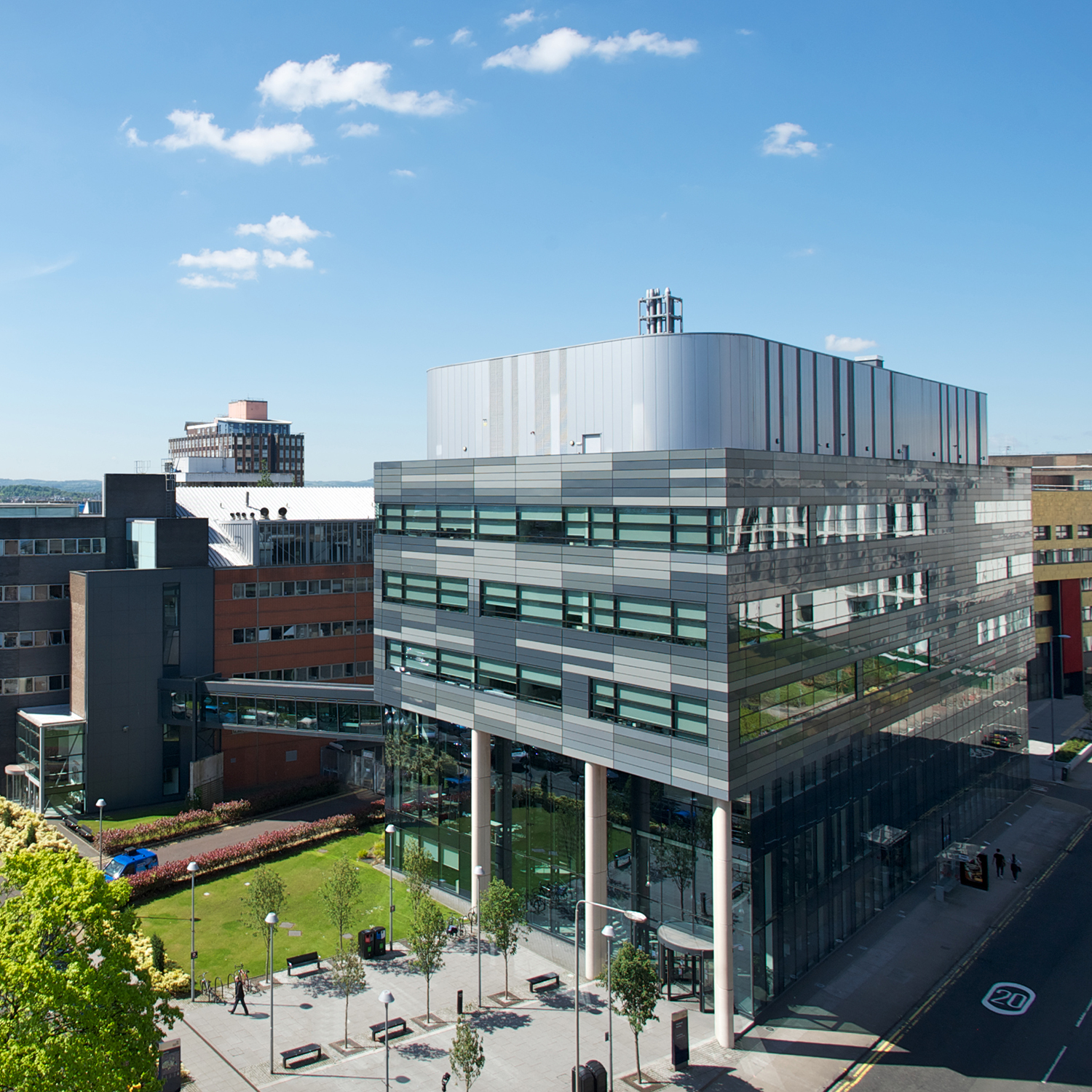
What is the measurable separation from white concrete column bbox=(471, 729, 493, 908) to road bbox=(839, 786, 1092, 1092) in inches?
681

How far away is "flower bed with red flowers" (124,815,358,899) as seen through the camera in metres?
44.9

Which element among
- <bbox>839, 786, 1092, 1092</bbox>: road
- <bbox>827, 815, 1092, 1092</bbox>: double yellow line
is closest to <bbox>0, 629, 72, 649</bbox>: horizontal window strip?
<bbox>827, 815, 1092, 1092</bbox>: double yellow line

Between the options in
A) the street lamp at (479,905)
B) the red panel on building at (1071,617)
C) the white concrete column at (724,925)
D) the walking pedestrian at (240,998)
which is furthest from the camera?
the red panel on building at (1071,617)

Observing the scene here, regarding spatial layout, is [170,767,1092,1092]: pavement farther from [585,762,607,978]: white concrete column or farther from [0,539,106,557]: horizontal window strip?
[0,539,106,557]: horizontal window strip

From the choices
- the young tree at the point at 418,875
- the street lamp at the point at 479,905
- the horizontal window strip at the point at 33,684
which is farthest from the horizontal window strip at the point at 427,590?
the horizontal window strip at the point at 33,684

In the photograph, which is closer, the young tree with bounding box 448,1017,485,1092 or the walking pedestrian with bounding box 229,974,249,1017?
the young tree with bounding box 448,1017,485,1092

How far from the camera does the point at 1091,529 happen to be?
295 ft

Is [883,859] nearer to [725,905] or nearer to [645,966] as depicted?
[725,905]

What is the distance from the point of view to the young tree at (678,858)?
3478 cm

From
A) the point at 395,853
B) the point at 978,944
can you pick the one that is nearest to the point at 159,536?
the point at 395,853

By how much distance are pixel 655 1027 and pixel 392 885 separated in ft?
45.9

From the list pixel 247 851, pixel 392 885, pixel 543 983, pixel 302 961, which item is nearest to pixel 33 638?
pixel 247 851

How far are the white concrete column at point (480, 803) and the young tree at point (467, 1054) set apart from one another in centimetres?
1309

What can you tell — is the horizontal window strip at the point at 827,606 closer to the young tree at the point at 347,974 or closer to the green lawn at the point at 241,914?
the young tree at the point at 347,974
